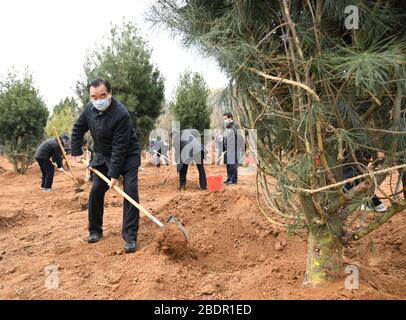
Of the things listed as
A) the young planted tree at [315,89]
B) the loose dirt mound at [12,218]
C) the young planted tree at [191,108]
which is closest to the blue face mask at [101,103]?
the young planted tree at [315,89]

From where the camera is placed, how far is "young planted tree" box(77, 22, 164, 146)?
11734 mm

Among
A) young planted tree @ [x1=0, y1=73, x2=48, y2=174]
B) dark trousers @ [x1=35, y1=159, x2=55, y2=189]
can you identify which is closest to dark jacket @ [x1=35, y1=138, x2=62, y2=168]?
dark trousers @ [x1=35, y1=159, x2=55, y2=189]

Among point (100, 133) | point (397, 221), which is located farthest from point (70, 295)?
point (397, 221)

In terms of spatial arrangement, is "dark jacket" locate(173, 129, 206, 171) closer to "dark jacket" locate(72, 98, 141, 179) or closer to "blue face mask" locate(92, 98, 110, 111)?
"dark jacket" locate(72, 98, 141, 179)

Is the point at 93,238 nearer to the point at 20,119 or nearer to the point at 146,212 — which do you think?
the point at 146,212

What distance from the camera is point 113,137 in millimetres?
4312

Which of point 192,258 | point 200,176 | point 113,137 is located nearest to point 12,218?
point 113,137

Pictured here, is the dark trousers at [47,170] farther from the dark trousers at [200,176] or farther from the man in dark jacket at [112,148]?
the man in dark jacket at [112,148]

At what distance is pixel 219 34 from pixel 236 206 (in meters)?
3.35

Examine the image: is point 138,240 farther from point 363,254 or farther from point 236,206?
point 363,254

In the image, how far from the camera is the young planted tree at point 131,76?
1173 centimetres

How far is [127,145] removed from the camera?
170 inches

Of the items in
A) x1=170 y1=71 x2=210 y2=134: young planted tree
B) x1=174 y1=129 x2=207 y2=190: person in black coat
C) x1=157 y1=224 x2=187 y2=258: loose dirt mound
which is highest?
x1=170 y1=71 x2=210 y2=134: young planted tree

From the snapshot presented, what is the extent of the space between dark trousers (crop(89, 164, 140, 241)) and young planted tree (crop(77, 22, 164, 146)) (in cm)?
712
